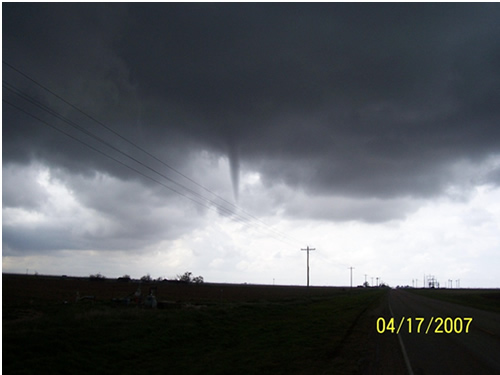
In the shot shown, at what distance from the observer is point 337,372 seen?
12.6 m

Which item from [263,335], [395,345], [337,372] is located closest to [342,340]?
[395,345]

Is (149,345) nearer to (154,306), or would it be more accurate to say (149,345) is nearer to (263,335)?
(263,335)

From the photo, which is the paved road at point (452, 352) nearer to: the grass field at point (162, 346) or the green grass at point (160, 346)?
the grass field at point (162, 346)

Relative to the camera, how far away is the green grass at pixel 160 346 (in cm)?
1353

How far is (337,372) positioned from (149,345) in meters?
8.70

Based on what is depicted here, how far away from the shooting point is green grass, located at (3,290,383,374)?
44.4 feet
